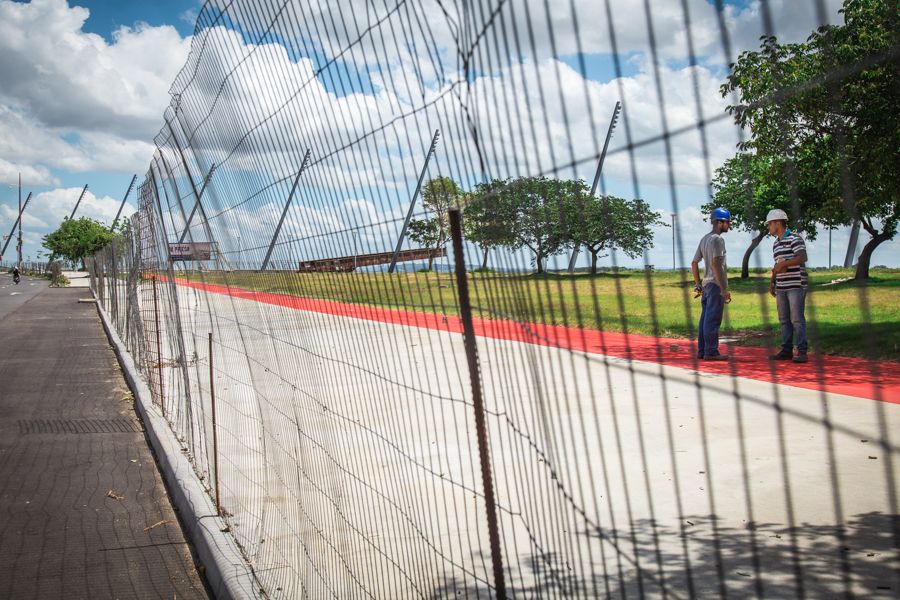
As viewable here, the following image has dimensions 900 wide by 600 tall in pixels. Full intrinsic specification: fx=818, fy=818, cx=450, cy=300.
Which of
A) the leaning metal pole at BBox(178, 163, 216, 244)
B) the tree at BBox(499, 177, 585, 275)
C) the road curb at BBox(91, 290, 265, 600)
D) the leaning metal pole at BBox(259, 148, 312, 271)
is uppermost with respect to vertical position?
the leaning metal pole at BBox(178, 163, 216, 244)

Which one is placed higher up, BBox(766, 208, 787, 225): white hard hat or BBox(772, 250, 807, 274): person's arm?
BBox(766, 208, 787, 225): white hard hat

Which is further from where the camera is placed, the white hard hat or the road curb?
the road curb

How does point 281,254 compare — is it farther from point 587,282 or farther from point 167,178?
point 167,178

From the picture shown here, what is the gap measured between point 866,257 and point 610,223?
1.70ft

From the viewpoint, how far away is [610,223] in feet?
4.83

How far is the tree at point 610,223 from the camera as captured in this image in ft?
4.45

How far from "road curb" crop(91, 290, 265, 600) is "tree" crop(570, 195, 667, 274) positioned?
114 inches

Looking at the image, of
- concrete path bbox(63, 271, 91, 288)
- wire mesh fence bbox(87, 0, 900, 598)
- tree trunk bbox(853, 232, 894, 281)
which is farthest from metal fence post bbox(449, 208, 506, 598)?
concrete path bbox(63, 271, 91, 288)

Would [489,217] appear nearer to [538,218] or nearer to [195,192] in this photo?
[538,218]

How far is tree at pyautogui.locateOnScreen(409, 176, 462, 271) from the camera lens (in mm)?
2193

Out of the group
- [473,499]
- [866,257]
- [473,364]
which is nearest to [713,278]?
[473,499]

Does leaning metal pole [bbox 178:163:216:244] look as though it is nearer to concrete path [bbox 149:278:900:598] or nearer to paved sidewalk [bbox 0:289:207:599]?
concrete path [bbox 149:278:900:598]

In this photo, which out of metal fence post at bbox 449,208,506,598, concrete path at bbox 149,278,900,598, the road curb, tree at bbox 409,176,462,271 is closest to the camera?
metal fence post at bbox 449,208,506,598

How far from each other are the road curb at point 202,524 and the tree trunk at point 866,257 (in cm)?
341
